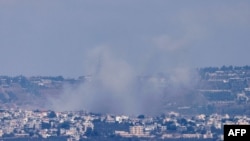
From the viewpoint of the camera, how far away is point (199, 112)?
650 ft

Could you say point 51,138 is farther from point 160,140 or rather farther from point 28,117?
point 28,117

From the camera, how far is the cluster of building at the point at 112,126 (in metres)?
172

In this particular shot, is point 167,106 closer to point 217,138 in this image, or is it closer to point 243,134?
point 217,138

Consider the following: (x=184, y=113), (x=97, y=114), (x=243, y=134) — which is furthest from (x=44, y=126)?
(x=243, y=134)

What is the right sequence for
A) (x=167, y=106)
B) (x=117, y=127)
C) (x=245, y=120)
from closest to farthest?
(x=245, y=120)
(x=117, y=127)
(x=167, y=106)

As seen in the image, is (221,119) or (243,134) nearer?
(243,134)

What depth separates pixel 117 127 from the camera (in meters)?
180

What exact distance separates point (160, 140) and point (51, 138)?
1403cm

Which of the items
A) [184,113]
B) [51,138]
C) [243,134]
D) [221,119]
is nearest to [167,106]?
[184,113]

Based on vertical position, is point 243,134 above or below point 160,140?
below

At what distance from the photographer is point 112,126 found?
180375 mm

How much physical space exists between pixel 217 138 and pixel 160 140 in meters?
11.0

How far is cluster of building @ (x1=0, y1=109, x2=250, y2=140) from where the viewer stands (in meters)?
172

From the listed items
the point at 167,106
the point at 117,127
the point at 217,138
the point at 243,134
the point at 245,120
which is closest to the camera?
the point at 243,134
